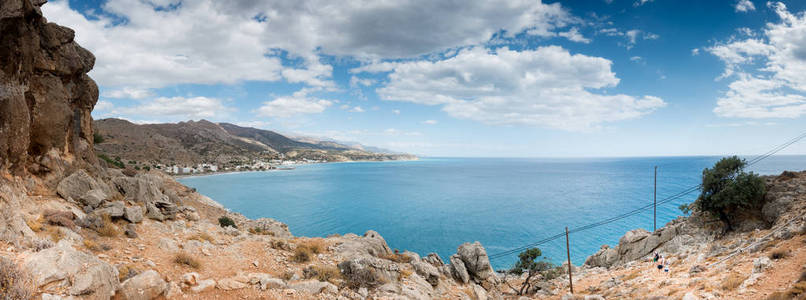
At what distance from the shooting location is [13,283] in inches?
241

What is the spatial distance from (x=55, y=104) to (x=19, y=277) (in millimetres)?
13533

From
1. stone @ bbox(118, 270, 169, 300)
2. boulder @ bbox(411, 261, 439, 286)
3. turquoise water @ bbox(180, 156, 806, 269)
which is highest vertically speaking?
stone @ bbox(118, 270, 169, 300)

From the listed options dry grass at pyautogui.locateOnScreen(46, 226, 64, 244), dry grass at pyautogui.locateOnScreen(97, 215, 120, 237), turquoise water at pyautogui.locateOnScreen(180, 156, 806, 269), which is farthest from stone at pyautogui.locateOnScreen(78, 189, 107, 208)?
turquoise water at pyautogui.locateOnScreen(180, 156, 806, 269)

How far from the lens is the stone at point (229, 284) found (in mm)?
10578

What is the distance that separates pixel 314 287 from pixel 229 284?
2.97m

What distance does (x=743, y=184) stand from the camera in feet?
90.5

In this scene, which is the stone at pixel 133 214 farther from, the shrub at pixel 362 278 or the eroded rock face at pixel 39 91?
the shrub at pixel 362 278

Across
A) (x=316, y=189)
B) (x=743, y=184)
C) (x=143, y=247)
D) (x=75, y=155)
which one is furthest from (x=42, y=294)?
(x=316, y=189)

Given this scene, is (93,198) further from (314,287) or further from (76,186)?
(314,287)

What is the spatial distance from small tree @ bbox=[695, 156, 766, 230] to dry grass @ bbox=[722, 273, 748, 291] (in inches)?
617

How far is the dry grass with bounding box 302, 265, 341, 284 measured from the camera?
13.3 m

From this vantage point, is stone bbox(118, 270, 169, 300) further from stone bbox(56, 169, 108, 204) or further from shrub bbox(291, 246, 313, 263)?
stone bbox(56, 169, 108, 204)

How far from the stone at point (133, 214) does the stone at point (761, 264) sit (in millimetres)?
32332

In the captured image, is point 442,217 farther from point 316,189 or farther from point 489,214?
point 316,189
